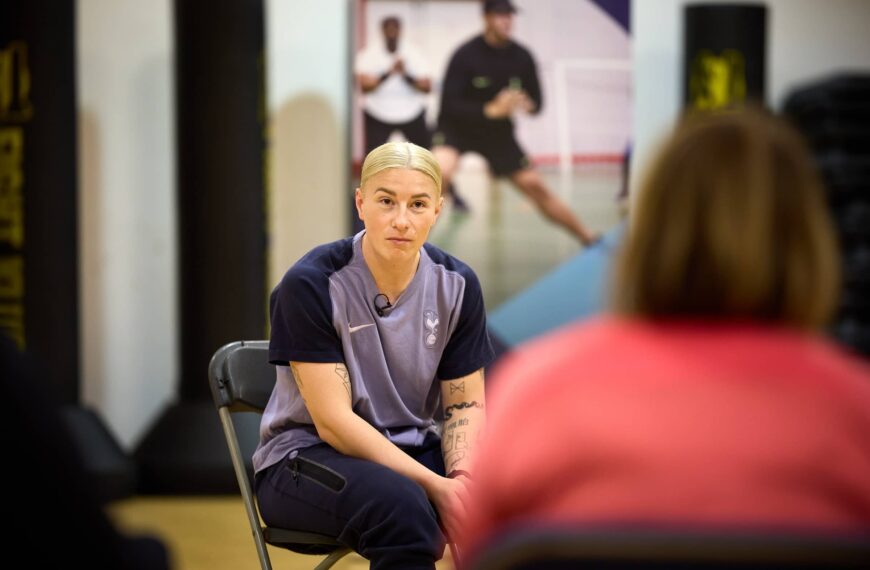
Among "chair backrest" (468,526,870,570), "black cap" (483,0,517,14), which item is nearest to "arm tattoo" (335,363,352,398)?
"chair backrest" (468,526,870,570)

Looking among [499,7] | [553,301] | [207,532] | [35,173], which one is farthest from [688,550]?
[499,7]

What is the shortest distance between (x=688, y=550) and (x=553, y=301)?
4632mm

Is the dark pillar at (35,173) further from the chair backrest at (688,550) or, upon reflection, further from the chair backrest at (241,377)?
the chair backrest at (688,550)

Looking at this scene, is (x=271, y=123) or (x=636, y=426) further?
(x=271, y=123)

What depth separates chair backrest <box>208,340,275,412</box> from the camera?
2395mm

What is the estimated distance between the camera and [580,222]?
5.47 m

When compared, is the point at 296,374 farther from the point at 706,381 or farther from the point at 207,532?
the point at 207,532

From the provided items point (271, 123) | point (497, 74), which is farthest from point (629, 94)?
point (271, 123)

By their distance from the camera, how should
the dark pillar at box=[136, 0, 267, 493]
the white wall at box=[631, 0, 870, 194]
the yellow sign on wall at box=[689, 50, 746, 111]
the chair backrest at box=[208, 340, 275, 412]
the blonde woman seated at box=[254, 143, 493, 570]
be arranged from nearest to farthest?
the blonde woman seated at box=[254, 143, 493, 570] < the chair backrest at box=[208, 340, 275, 412] < the dark pillar at box=[136, 0, 267, 493] < the yellow sign on wall at box=[689, 50, 746, 111] < the white wall at box=[631, 0, 870, 194]

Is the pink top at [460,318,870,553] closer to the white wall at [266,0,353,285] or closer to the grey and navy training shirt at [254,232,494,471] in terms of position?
the grey and navy training shirt at [254,232,494,471]

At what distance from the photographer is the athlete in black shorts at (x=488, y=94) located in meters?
5.36

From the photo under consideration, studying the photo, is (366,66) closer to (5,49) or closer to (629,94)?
(629,94)

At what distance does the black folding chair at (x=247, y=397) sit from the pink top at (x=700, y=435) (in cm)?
130

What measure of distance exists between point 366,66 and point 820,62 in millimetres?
2317
